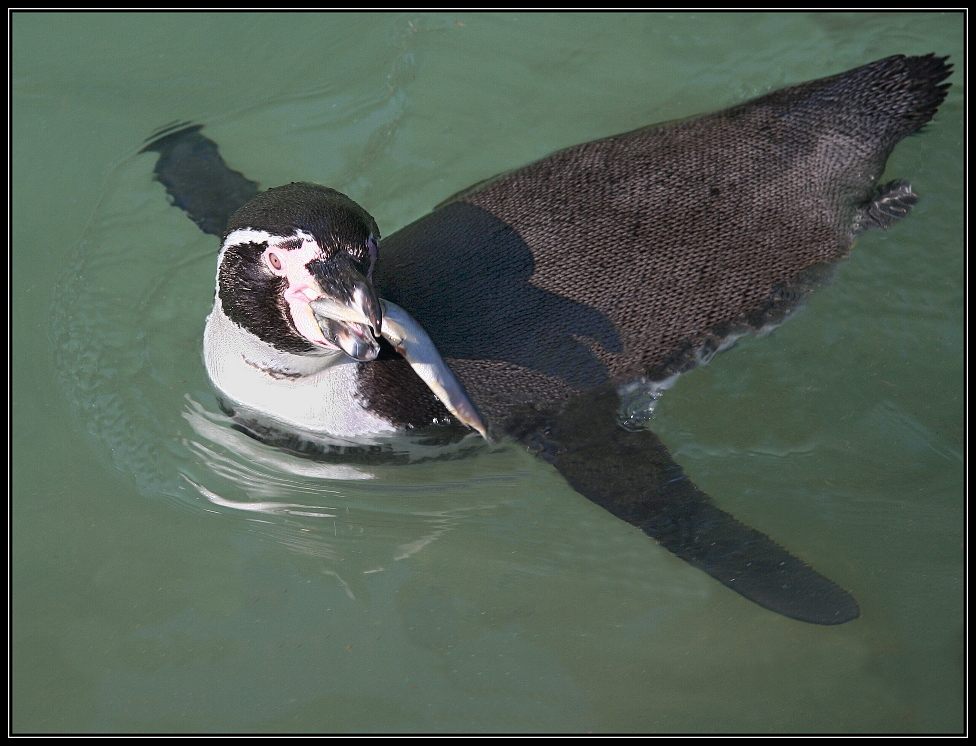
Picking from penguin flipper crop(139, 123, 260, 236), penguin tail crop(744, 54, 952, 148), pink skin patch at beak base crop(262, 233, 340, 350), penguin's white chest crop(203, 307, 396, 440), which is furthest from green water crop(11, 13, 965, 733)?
pink skin patch at beak base crop(262, 233, 340, 350)

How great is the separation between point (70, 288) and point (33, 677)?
1.78 m

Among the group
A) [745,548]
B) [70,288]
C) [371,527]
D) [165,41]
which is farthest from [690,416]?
[165,41]

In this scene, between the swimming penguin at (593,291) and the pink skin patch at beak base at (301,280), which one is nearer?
the pink skin patch at beak base at (301,280)

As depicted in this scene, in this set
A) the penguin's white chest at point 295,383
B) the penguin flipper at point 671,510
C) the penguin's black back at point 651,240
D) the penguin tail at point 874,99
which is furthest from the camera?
the penguin tail at point 874,99

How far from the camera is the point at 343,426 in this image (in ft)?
10.1

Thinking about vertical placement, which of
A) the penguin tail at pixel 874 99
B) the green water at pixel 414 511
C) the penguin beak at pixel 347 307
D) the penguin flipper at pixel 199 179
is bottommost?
the green water at pixel 414 511

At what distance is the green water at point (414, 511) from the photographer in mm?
2758

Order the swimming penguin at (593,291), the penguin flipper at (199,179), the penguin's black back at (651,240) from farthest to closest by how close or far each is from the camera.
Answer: the penguin flipper at (199,179) → the penguin's black back at (651,240) → the swimming penguin at (593,291)

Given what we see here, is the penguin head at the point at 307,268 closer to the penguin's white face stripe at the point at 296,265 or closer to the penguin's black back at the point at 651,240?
the penguin's white face stripe at the point at 296,265

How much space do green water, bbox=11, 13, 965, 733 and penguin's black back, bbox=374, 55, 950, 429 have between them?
0.95 ft

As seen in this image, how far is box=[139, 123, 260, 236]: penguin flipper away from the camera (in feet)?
13.1

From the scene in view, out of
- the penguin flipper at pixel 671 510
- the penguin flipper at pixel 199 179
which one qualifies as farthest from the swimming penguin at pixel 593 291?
the penguin flipper at pixel 199 179

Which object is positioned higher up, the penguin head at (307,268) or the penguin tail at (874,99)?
the penguin tail at (874,99)

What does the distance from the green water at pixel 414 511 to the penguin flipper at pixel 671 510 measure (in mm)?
117
